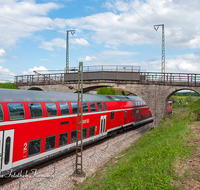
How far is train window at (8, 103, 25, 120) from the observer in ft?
28.1

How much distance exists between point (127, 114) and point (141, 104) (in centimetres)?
635

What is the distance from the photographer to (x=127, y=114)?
22375mm

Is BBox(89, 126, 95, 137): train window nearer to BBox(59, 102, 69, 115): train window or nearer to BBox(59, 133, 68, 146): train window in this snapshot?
BBox(59, 133, 68, 146): train window

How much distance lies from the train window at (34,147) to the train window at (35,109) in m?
1.41

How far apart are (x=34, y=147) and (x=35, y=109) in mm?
2043

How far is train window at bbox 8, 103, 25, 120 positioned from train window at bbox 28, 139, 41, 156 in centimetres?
156

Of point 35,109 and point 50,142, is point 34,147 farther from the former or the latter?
point 35,109

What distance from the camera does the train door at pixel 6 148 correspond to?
8070 millimetres

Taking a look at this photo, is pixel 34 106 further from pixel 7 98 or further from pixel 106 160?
pixel 106 160

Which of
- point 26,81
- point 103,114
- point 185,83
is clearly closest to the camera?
point 103,114

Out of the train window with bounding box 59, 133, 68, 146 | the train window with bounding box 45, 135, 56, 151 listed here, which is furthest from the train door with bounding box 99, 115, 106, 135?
the train window with bounding box 45, 135, 56, 151

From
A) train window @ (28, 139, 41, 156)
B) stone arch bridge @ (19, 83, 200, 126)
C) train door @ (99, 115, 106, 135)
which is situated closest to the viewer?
train window @ (28, 139, 41, 156)

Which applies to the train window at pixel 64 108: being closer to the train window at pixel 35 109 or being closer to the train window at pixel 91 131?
the train window at pixel 35 109

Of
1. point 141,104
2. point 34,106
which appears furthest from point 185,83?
point 34,106
